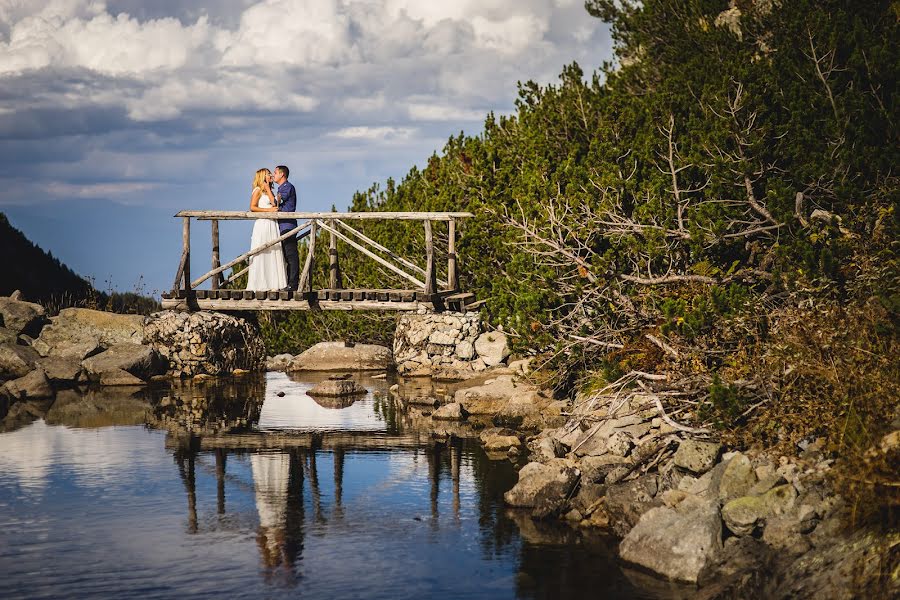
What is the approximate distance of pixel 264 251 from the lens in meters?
24.9

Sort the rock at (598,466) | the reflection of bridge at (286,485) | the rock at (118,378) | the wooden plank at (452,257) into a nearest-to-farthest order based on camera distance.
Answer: the reflection of bridge at (286,485), the rock at (598,466), the rock at (118,378), the wooden plank at (452,257)

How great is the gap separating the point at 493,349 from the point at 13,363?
1095 centimetres

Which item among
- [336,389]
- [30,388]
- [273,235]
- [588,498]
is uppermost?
[273,235]

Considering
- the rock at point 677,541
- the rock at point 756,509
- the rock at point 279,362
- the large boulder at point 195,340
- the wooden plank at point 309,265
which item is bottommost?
the rock at point 677,541

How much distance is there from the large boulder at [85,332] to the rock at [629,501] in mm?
17134

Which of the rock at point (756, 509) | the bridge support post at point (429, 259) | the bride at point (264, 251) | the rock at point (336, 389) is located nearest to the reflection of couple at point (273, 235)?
the bride at point (264, 251)

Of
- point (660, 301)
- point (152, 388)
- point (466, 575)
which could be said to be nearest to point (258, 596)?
point (466, 575)

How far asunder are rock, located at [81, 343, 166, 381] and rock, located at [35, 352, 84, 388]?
0.25 meters

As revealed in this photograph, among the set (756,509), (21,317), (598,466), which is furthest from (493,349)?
(756,509)

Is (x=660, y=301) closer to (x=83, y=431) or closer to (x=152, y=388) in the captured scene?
(x=83, y=431)

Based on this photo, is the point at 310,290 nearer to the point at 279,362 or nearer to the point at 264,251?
the point at 264,251

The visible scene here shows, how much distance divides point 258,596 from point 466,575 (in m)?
1.85

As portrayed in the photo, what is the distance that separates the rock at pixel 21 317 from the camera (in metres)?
26.3

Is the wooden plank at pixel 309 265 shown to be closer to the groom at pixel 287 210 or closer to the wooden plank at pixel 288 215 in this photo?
the wooden plank at pixel 288 215
